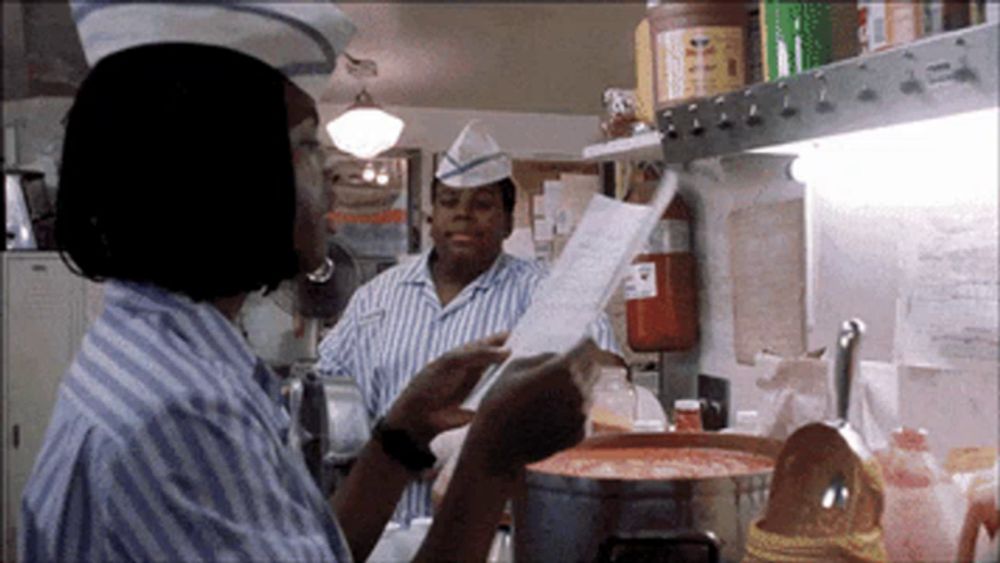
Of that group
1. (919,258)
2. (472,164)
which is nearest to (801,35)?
(919,258)

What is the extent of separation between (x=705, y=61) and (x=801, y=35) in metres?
0.21

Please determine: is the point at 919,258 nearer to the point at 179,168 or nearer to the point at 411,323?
the point at 179,168

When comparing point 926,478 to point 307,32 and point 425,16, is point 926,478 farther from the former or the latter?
point 425,16

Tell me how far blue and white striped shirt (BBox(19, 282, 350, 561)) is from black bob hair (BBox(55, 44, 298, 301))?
0.08 m

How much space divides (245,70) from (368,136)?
604 centimetres

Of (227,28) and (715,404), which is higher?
(227,28)

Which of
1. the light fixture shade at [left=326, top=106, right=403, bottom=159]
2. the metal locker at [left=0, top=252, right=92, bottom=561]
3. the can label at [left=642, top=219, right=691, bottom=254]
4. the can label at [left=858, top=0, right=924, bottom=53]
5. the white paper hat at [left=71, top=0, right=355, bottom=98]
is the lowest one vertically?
the metal locker at [left=0, top=252, right=92, bottom=561]

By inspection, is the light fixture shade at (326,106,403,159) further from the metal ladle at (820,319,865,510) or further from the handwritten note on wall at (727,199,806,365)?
the metal ladle at (820,319,865,510)

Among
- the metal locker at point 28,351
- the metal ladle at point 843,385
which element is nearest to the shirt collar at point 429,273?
the metal ladle at point 843,385

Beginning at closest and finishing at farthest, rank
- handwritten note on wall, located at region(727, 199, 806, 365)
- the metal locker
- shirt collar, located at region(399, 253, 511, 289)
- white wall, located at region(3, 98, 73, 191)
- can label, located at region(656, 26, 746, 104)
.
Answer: can label, located at region(656, 26, 746, 104), handwritten note on wall, located at region(727, 199, 806, 365), shirt collar, located at region(399, 253, 511, 289), the metal locker, white wall, located at region(3, 98, 73, 191)

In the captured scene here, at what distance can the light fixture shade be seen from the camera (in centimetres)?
693

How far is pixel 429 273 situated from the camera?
3.22 metres

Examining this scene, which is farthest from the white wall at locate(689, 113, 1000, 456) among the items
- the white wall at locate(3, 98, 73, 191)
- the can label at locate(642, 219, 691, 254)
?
the white wall at locate(3, 98, 73, 191)

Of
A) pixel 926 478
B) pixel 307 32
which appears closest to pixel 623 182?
pixel 926 478
